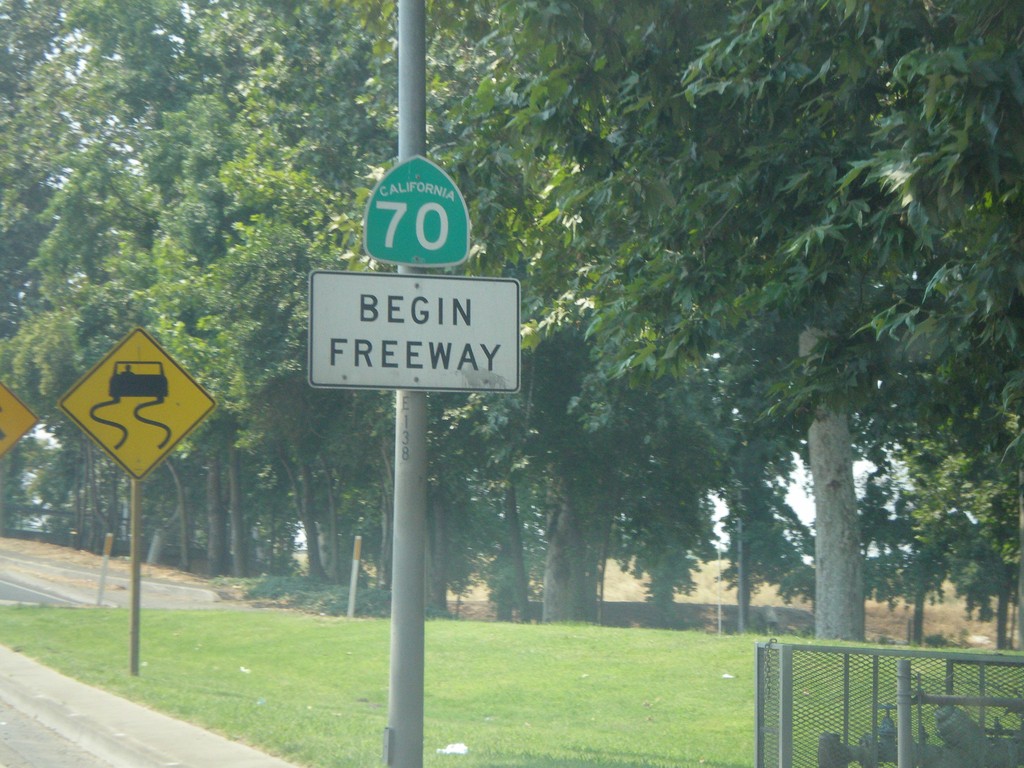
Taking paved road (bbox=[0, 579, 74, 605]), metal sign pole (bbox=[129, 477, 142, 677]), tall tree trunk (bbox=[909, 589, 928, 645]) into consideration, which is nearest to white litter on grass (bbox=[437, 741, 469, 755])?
metal sign pole (bbox=[129, 477, 142, 677])

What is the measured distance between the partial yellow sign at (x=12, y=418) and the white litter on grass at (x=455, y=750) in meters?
11.3

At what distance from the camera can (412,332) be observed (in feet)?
19.6

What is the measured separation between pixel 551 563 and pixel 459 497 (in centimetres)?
352

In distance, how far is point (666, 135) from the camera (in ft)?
31.3

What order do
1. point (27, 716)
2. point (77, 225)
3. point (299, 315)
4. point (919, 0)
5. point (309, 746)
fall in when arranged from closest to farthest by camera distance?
1. point (919, 0)
2. point (309, 746)
3. point (27, 716)
4. point (299, 315)
5. point (77, 225)

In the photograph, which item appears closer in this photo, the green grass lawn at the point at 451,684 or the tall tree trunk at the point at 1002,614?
the green grass lawn at the point at 451,684

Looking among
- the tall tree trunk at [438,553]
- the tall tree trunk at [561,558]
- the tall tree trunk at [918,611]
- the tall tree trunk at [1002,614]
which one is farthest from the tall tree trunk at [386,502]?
the tall tree trunk at [918,611]

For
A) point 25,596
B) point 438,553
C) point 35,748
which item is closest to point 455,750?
point 35,748

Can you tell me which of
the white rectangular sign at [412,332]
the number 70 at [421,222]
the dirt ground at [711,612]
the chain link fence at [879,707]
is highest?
the number 70 at [421,222]

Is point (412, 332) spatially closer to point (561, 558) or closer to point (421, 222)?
point (421, 222)

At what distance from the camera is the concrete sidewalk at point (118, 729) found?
347 inches

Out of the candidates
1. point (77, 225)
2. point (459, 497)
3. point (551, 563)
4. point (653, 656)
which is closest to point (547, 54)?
point (653, 656)

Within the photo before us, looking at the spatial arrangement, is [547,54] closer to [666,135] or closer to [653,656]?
[666,135]

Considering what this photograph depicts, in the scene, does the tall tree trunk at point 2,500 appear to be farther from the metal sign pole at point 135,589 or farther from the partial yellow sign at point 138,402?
the partial yellow sign at point 138,402
